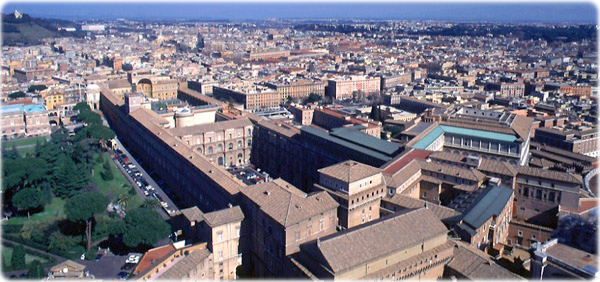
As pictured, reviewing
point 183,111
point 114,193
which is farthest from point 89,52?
point 114,193

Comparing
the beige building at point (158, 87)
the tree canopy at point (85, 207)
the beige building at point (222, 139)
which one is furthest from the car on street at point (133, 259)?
the beige building at point (158, 87)

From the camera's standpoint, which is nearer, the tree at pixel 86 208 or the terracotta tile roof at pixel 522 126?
the tree at pixel 86 208

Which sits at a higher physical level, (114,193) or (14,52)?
(14,52)

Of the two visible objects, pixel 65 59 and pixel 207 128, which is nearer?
pixel 207 128

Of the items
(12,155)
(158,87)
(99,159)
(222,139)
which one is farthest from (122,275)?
(158,87)

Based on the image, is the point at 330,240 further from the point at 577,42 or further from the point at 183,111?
the point at 577,42

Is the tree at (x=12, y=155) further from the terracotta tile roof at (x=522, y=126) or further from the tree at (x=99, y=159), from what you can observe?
the terracotta tile roof at (x=522, y=126)

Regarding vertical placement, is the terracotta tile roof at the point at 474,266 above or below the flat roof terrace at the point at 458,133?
below

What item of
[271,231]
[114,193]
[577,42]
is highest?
[577,42]
